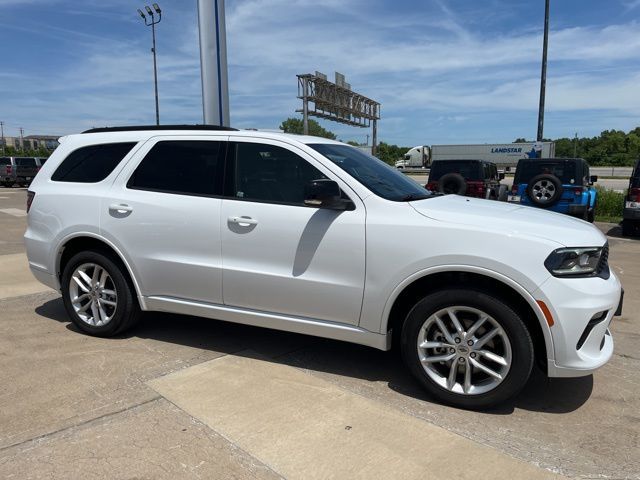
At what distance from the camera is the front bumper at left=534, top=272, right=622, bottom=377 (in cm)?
300

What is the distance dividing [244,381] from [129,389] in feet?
2.57

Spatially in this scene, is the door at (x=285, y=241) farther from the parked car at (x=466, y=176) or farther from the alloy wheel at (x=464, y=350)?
the parked car at (x=466, y=176)

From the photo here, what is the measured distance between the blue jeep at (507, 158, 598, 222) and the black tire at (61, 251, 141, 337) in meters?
9.90

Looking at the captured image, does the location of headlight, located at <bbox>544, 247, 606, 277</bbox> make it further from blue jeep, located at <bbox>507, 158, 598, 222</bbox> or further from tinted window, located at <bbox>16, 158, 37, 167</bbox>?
tinted window, located at <bbox>16, 158, 37, 167</bbox>

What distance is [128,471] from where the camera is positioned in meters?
2.62

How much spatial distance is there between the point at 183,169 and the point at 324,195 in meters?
1.41

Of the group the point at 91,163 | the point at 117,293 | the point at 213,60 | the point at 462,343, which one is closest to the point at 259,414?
the point at 462,343

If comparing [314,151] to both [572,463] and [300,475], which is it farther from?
[572,463]

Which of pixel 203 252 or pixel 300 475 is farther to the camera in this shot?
pixel 203 252

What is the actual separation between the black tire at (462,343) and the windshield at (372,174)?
0.80 m

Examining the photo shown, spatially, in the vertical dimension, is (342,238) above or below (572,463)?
above

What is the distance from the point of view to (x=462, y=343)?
3.25m

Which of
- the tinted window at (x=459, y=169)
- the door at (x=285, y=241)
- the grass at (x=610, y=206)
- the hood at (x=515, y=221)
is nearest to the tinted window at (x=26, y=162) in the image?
the tinted window at (x=459, y=169)

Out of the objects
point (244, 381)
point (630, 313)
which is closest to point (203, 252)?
point (244, 381)
